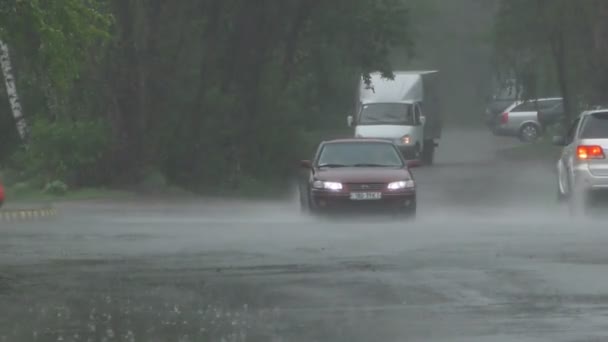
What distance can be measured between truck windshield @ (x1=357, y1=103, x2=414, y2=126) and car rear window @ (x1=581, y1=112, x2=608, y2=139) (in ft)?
84.0

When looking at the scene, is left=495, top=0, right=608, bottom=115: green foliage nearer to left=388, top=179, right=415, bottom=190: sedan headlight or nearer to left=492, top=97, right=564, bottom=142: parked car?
left=492, top=97, right=564, bottom=142: parked car

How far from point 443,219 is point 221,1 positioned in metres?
13.0

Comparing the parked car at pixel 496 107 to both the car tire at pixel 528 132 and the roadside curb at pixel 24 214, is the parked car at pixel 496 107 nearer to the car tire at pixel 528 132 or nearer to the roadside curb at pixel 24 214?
the car tire at pixel 528 132

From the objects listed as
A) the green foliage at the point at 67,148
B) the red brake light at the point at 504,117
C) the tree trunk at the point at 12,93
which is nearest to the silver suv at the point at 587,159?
the green foliage at the point at 67,148

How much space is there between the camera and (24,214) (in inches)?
1106

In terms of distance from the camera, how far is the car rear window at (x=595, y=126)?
2495cm

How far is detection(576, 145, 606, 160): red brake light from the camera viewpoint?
80.6 feet

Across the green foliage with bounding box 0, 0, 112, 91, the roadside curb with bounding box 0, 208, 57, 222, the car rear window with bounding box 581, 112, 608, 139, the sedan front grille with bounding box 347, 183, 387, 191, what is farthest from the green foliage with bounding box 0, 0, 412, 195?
the car rear window with bounding box 581, 112, 608, 139

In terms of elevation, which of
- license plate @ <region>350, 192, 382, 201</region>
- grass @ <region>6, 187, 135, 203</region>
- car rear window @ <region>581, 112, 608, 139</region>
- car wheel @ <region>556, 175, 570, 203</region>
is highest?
car rear window @ <region>581, 112, 608, 139</region>

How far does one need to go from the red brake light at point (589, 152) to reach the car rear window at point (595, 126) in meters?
0.23

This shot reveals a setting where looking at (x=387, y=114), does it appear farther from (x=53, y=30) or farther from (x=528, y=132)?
→ (x=53, y=30)

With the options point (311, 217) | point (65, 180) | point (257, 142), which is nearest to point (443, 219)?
point (311, 217)

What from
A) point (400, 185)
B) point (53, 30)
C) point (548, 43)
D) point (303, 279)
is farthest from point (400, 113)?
point (303, 279)

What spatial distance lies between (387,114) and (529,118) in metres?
20.1
